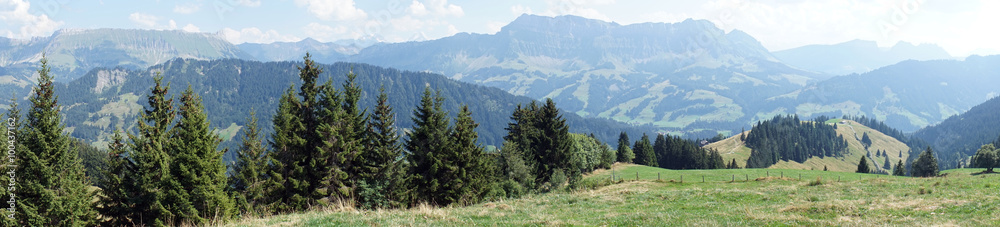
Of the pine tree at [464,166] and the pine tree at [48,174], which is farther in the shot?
the pine tree at [464,166]

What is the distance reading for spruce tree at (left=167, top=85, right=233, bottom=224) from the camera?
34281mm

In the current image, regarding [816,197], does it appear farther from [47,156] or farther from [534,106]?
[534,106]

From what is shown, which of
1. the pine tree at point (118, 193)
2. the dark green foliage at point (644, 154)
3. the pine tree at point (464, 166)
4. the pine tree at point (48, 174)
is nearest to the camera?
the pine tree at point (48, 174)

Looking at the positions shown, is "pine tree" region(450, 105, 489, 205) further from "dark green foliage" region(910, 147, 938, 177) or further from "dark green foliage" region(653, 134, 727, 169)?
"dark green foliage" region(653, 134, 727, 169)

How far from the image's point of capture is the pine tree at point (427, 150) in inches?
1925

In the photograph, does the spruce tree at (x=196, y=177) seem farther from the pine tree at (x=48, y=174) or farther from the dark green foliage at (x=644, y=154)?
the dark green foliage at (x=644, y=154)

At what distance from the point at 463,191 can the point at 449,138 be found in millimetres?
5505

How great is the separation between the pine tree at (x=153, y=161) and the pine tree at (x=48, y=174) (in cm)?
309

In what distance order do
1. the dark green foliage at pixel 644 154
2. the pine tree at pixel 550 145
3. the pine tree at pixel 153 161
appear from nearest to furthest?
the pine tree at pixel 153 161, the pine tree at pixel 550 145, the dark green foliage at pixel 644 154

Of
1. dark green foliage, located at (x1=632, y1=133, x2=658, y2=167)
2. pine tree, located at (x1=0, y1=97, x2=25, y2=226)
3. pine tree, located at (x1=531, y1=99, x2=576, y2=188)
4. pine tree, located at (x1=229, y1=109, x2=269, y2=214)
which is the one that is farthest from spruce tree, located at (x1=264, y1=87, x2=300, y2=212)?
dark green foliage, located at (x1=632, y1=133, x2=658, y2=167)

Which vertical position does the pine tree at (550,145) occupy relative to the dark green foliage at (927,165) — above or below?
Answer: above

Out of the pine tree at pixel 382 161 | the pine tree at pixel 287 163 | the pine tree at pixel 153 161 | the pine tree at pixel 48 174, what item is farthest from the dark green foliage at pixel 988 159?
the pine tree at pixel 48 174

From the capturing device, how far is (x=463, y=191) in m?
49.9

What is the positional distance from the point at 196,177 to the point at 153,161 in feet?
19.6
